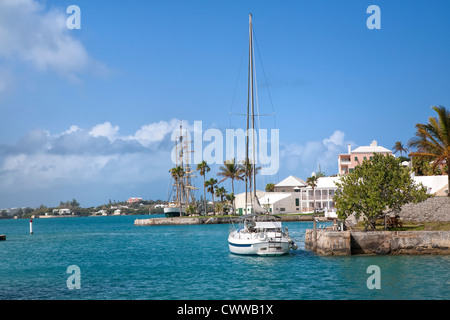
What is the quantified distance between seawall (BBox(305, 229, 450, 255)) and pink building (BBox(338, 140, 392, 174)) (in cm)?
7536

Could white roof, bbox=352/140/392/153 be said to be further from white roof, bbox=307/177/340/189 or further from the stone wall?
the stone wall

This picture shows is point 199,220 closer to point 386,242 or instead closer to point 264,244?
point 264,244

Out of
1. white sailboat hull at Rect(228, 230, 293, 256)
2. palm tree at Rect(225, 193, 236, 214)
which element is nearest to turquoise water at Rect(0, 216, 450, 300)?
white sailboat hull at Rect(228, 230, 293, 256)

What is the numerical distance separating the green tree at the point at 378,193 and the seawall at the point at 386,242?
1968 millimetres

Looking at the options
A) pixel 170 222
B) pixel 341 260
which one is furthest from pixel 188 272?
pixel 170 222

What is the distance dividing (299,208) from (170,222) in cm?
3292

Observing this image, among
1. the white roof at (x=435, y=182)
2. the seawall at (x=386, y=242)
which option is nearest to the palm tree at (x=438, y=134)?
the seawall at (x=386, y=242)

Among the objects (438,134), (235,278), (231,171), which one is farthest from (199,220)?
(235,278)

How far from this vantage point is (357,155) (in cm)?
11369

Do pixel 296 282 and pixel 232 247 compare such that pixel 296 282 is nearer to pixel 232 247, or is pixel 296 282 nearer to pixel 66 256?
pixel 232 247

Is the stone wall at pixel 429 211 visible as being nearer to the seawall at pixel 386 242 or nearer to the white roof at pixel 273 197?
the seawall at pixel 386 242

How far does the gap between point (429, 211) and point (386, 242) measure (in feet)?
28.3

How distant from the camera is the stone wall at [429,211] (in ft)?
134

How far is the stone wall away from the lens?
41.0m
